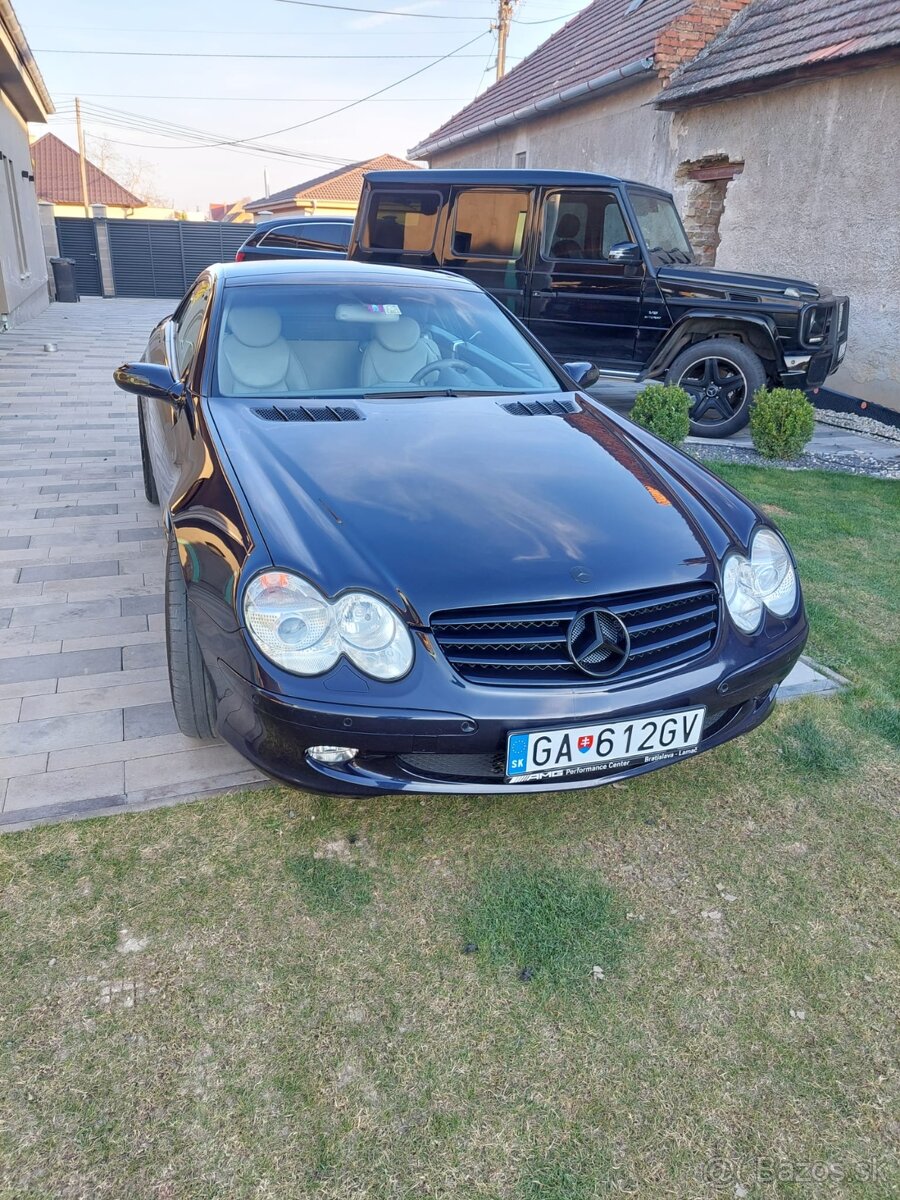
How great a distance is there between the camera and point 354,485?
2377 millimetres

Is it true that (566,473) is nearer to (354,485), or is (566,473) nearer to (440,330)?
(354,485)

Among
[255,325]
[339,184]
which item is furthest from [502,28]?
[255,325]

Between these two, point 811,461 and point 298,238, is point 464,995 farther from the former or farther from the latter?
point 298,238

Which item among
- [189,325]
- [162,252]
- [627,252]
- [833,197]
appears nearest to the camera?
[189,325]

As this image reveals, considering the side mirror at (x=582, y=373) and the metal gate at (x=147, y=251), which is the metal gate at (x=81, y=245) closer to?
the metal gate at (x=147, y=251)

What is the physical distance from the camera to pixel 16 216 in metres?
14.6

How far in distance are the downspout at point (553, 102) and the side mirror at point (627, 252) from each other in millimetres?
5521

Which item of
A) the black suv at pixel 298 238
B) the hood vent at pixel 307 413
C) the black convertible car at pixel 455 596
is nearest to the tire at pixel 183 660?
the black convertible car at pixel 455 596

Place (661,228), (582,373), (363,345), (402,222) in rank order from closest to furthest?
(363,345) → (582,373) → (661,228) → (402,222)

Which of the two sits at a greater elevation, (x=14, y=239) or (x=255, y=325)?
(x=255, y=325)

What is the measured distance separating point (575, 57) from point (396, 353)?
13.6m

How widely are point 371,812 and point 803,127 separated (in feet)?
30.7

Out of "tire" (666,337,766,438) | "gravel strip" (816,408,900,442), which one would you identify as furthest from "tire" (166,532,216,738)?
"gravel strip" (816,408,900,442)

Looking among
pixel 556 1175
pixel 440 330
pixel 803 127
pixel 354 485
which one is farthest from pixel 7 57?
pixel 556 1175
